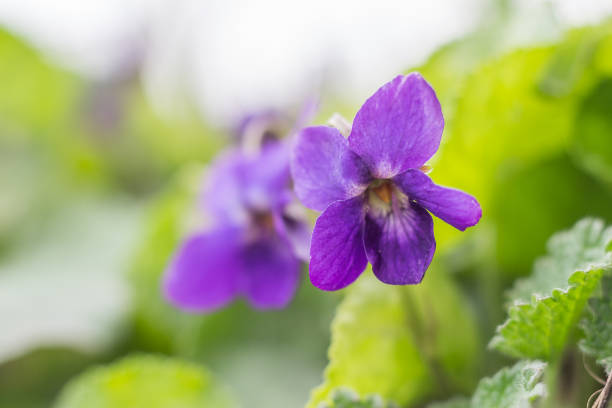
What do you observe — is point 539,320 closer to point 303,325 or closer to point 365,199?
point 365,199

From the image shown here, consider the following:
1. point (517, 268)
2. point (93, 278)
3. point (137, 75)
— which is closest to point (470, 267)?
point (517, 268)

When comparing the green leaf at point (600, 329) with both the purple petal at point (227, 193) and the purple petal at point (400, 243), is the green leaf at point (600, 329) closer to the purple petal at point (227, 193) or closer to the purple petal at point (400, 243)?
the purple petal at point (400, 243)

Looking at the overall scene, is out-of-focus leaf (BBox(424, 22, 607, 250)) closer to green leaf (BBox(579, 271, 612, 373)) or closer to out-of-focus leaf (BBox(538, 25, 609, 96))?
out-of-focus leaf (BBox(538, 25, 609, 96))

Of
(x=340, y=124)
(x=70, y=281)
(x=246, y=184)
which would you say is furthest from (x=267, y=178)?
(x=70, y=281)

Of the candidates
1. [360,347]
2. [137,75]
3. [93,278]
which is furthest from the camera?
[137,75]

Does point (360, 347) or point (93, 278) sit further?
point (93, 278)

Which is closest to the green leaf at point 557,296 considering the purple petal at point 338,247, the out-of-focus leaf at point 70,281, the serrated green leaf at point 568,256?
the serrated green leaf at point 568,256
